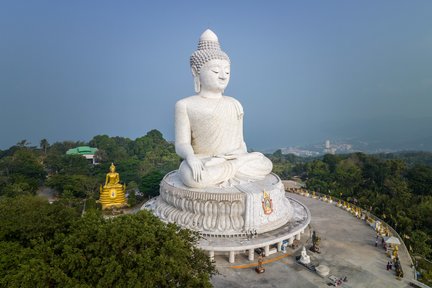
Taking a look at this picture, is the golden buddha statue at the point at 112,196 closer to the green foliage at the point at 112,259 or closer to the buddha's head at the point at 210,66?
the buddha's head at the point at 210,66

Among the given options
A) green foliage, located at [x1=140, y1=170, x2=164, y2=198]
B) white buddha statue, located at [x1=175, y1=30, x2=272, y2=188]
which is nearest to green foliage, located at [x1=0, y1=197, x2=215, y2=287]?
white buddha statue, located at [x1=175, y1=30, x2=272, y2=188]

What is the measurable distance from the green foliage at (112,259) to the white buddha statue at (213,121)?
21.9 feet

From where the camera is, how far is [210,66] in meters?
16.3

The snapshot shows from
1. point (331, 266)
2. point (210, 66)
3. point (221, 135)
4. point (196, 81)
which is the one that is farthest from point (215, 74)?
point (331, 266)

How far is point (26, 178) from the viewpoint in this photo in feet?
82.3

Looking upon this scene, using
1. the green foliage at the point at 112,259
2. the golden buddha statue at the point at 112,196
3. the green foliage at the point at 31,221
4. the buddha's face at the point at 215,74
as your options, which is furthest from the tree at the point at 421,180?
the green foliage at the point at 31,221

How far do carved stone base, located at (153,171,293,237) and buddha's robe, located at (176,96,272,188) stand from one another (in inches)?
44.6

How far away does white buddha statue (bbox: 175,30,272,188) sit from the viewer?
15.8 m

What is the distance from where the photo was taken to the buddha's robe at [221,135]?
15.6 m

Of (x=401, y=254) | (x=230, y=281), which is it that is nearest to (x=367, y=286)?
(x=401, y=254)

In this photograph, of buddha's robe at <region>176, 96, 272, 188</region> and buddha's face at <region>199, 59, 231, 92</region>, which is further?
buddha's face at <region>199, 59, 231, 92</region>

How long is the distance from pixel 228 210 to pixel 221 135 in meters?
4.23

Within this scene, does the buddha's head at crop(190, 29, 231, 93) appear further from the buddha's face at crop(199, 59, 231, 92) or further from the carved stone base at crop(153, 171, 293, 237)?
the carved stone base at crop(153, 171, 293, 237)

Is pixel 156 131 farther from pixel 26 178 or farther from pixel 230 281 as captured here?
pixel 230 281
